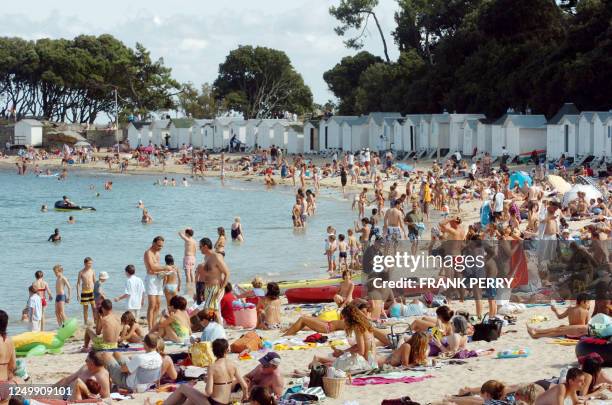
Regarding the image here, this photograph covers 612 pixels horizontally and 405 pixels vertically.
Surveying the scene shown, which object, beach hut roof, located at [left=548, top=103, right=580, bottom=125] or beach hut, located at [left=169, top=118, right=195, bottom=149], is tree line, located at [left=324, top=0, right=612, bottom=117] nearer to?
beach hut roof, located at [left=548, top=103, right=580, bottom=125]

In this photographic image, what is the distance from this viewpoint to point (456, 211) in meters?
32.9

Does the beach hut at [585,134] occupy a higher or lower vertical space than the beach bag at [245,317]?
higher

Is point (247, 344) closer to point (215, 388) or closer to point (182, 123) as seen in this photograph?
point (215, 388)

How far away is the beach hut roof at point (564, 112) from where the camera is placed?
46.8 meters

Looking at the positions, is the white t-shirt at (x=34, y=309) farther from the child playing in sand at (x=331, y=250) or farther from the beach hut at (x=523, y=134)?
the beach hut at (x=523, y=134)

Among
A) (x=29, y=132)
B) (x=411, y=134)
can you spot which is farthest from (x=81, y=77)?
(x=411, y=134)

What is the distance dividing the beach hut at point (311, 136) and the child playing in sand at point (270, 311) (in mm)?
52610

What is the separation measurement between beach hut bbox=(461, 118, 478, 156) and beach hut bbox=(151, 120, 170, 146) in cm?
3295

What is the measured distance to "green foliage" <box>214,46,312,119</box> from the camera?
336ft

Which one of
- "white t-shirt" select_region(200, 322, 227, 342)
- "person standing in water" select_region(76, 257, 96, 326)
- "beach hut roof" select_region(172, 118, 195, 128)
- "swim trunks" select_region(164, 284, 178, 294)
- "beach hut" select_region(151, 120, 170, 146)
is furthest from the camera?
"beach hut" select_region(151, 120, 170, 146)

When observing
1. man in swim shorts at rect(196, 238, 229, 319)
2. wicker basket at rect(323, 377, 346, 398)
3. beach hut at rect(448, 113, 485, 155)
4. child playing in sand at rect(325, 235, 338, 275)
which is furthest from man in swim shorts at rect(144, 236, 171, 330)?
beach hut at rect(448, 113, 485, 155)

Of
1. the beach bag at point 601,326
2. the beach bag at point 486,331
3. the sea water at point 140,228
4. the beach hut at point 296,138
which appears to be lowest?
the sea water at point 140,228

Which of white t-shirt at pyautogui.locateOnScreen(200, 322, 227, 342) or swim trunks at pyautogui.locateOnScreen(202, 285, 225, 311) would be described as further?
swim trunks at pyautogui.locateOnScreen(202, 285, 225, 311)

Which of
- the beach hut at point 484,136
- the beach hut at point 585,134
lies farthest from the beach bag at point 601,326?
the beach hut at point 484,136
